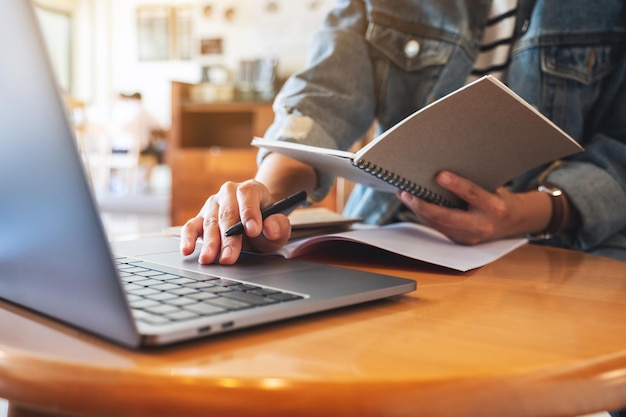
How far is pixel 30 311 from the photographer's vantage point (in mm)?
375

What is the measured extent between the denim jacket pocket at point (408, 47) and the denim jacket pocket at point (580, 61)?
0.49 ft

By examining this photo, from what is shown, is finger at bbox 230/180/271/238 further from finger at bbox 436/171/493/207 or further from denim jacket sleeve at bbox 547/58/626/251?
denim jacket sleeve at bbox 547/58/626/251

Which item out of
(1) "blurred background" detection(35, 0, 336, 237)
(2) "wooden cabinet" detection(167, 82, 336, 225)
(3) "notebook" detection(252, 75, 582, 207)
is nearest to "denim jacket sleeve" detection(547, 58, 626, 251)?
(3) "notebook" detection(252, 75, 582, 207)

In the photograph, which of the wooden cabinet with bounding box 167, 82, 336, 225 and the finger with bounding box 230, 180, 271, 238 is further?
the wooden cabinet with bounding box 167, 82, 336, 225

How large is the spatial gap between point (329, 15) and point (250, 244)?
1.85ft

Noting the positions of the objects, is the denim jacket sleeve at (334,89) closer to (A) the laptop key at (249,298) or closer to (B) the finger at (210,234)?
(B) the finger at (210,234)

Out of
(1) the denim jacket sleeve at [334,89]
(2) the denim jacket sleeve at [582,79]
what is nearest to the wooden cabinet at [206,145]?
(1) the denim jacket sleeve at [334,89]

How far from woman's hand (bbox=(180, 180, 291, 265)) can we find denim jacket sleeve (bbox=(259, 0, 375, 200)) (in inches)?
11.8

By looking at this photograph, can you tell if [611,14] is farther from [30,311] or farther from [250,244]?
[30,311]

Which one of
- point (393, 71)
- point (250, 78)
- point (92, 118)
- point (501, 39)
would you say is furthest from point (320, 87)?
point (92, 118)

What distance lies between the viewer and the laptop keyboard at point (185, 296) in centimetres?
33

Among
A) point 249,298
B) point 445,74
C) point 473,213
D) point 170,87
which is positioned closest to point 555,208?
point 473,213

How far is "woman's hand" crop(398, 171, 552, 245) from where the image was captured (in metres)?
0.67

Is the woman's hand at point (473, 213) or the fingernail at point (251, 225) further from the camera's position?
the woman's hand at point (473, 213)
